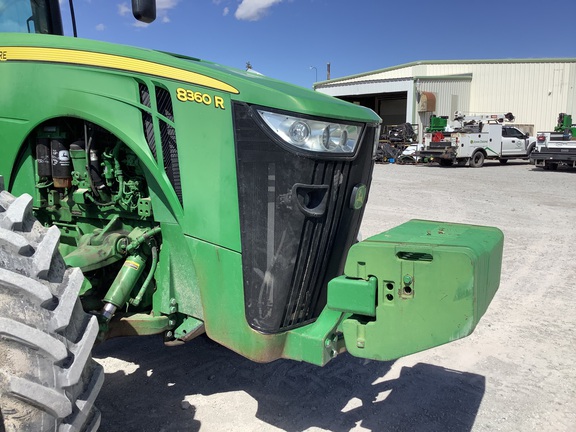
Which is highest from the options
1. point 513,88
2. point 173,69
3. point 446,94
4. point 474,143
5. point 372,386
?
point 513,88

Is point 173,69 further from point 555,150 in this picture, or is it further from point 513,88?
point 513,88

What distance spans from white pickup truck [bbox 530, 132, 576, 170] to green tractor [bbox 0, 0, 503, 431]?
64.3 feet

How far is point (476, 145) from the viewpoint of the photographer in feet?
76.1

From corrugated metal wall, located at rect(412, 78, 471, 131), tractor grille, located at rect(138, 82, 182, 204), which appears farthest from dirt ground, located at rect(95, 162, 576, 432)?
corrugated metal wall, located at rect(412, 78, 471, 131)

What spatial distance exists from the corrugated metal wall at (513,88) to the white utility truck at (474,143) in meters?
8.66

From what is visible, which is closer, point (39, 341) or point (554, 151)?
point (39, 341)

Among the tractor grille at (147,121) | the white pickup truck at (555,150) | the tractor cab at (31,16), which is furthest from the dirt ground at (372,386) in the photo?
the white pickup truck at (555,150)

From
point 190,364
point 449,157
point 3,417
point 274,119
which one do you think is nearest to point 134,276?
point 3,417

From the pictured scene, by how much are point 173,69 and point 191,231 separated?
758 mm

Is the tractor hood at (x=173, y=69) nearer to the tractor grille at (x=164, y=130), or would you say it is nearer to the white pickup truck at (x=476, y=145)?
the tractor grille at (x=164, y=130)

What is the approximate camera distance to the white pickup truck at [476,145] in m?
22.7

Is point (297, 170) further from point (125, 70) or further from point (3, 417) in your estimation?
point (3, 417)

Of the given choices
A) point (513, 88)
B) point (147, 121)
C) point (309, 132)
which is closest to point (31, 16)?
point (147, 121)

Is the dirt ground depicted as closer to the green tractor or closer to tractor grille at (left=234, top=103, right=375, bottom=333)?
the green tractor
